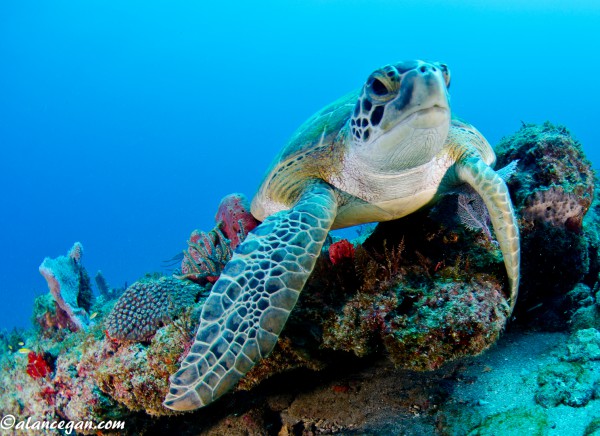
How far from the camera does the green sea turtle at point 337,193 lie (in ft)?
6.94

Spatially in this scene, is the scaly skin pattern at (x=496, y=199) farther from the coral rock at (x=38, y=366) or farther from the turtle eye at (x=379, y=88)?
the coral rock at (x=38, y=366)

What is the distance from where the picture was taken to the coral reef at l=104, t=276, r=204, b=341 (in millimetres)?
3348

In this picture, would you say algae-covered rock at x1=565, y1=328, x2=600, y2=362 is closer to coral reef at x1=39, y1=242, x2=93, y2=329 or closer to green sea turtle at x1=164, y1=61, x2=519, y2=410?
green sea turtle at x1=164, y1=61, x2=519, y2=410

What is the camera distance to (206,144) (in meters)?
146

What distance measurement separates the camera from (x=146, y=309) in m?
3.44

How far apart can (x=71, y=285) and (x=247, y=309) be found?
6468 mm

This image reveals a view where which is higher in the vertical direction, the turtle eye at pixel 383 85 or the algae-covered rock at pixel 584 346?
the turtle eye at pixel 383 85

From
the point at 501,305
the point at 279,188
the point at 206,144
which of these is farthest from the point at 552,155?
the point at 206,144

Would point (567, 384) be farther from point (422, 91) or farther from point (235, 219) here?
point (235, 219)

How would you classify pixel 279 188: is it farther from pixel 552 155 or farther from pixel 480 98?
pixel 480 98

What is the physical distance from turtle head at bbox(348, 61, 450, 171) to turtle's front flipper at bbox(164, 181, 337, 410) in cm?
77

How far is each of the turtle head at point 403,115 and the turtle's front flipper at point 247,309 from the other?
2.53ft

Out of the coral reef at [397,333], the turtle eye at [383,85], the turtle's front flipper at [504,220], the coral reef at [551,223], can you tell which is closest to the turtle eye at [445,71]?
the turtle eye at [383,85]

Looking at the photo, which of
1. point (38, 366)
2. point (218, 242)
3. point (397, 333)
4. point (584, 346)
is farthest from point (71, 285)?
point (584, 346)
